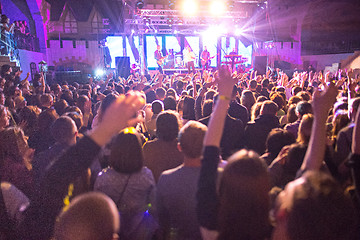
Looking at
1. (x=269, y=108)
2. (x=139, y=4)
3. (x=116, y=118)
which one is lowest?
(x=269, y=108)

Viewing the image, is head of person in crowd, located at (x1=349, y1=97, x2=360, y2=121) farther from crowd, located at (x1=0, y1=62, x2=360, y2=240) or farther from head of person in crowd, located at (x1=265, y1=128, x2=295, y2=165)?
head of person in crowd, located at (x1=265, y1=128, x2=295, y2=165)

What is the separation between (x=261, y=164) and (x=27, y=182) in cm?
171

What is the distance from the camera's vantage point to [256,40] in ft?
76.2

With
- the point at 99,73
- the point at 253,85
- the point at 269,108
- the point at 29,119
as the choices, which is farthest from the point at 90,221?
the point at 99,73

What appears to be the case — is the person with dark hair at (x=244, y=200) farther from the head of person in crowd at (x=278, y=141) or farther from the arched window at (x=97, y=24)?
the arched window at (x=97, y=24)

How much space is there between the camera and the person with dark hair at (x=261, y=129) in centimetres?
311

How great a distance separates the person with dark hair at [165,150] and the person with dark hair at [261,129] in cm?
103

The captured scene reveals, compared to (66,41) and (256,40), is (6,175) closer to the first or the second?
(66,41)

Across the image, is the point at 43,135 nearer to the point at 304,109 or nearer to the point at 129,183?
the point at 129,183

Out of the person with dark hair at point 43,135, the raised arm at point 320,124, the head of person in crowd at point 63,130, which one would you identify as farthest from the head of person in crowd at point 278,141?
the person with dark hair at point 43,135

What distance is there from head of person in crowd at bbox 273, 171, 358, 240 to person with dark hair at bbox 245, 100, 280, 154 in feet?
6.89

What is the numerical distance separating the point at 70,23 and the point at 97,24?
2.05 metres

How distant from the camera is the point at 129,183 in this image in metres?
1.84

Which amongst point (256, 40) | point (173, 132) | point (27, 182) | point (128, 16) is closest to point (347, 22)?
point (256, 40)
